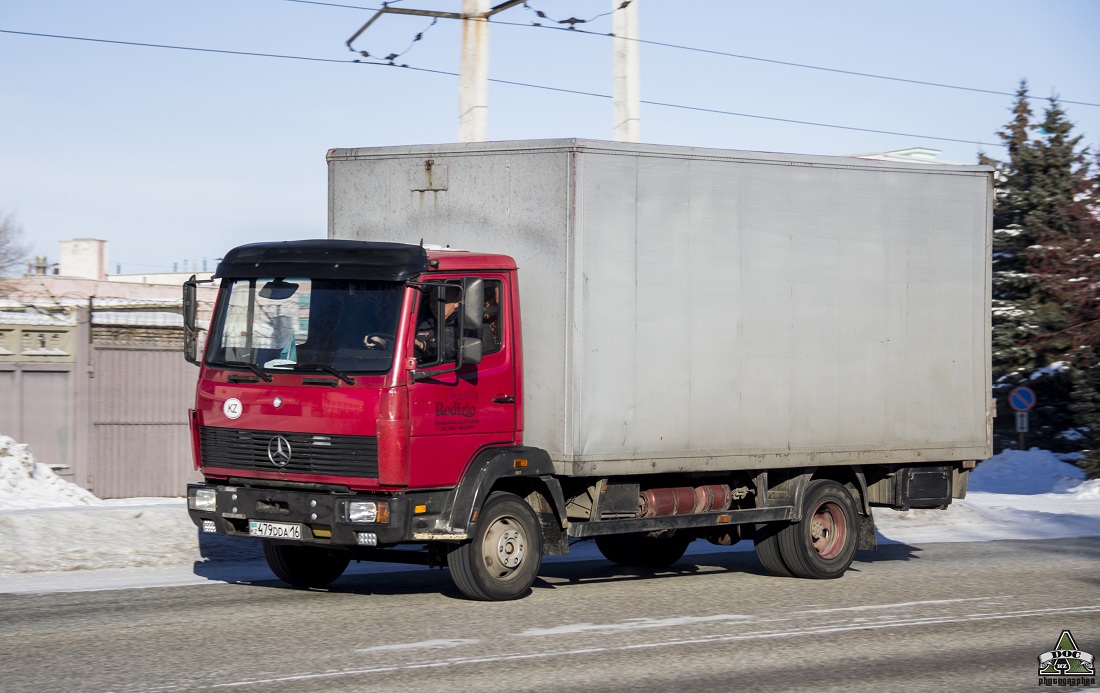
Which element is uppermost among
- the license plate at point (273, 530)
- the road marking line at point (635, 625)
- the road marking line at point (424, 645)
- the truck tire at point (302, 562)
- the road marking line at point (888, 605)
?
the license plate at point (273, 530)

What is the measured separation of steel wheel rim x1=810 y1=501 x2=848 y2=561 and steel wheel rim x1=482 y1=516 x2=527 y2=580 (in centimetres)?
344

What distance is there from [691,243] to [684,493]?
2.21 meters

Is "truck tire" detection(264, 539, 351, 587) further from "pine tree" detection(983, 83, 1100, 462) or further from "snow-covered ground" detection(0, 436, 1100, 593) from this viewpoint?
"pine tree" detection(983, 83, 1100, 462)

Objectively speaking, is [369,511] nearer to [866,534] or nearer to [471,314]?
[471,314]

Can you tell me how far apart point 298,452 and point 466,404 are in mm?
1308

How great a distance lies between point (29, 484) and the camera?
16109 millimetres

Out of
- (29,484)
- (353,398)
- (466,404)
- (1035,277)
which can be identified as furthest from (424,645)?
(1035,277)

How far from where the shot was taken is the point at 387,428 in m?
9.76

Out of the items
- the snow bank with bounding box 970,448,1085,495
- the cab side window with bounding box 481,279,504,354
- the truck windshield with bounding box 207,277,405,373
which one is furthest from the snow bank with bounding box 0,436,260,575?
the snow bank with bounding box 970,448,1085,495

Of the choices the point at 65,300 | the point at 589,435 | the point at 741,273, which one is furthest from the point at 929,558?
the point at 65,300

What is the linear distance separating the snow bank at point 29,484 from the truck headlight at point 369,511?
272 inches

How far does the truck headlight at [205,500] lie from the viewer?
34.2ft

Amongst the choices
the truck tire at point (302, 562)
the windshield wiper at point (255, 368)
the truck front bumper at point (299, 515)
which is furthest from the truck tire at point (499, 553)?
the windshield wiper at point (255, 368)

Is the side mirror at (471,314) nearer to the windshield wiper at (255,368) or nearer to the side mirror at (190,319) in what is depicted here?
the windshield wiper at (255,368)
